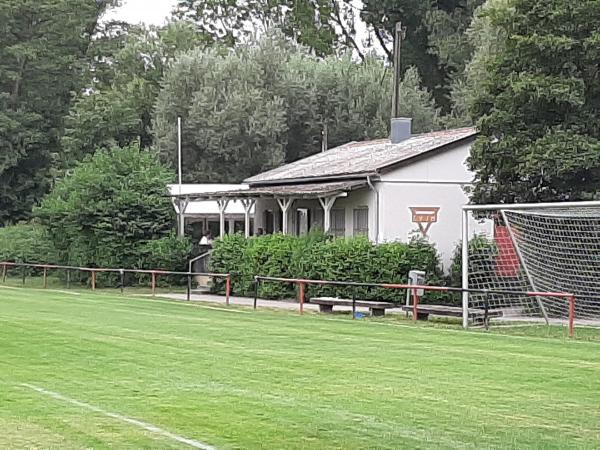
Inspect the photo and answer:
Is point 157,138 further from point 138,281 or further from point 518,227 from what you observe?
point 518,227

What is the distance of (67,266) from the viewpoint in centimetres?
3834

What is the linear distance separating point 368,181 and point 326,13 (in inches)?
1475

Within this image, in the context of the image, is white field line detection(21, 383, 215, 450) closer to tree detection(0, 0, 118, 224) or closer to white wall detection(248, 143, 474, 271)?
white wall detection(248, 143, 474, 271)

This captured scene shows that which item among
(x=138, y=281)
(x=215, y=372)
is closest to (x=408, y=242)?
(x=138, y=281)

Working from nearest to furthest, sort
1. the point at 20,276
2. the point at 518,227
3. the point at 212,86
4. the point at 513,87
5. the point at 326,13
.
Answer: the point at 518,227 → the point at 513,87 → the point at 20,276 → the point at 212,86 → the point at 326,13

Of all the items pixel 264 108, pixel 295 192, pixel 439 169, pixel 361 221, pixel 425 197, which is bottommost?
pixel 361 221

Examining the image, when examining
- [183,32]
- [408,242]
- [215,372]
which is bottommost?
[215,372]

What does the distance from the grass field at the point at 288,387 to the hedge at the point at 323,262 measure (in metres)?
6.89

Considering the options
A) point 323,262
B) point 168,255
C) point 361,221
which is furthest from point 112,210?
point 323,262

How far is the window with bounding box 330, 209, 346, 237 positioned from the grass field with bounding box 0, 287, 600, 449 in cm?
1217

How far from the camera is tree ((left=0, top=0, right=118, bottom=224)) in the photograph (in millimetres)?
60000

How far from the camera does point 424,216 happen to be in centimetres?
3216

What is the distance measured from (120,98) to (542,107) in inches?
1303

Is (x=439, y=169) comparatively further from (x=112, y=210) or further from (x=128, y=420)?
(x=128, y=420)
